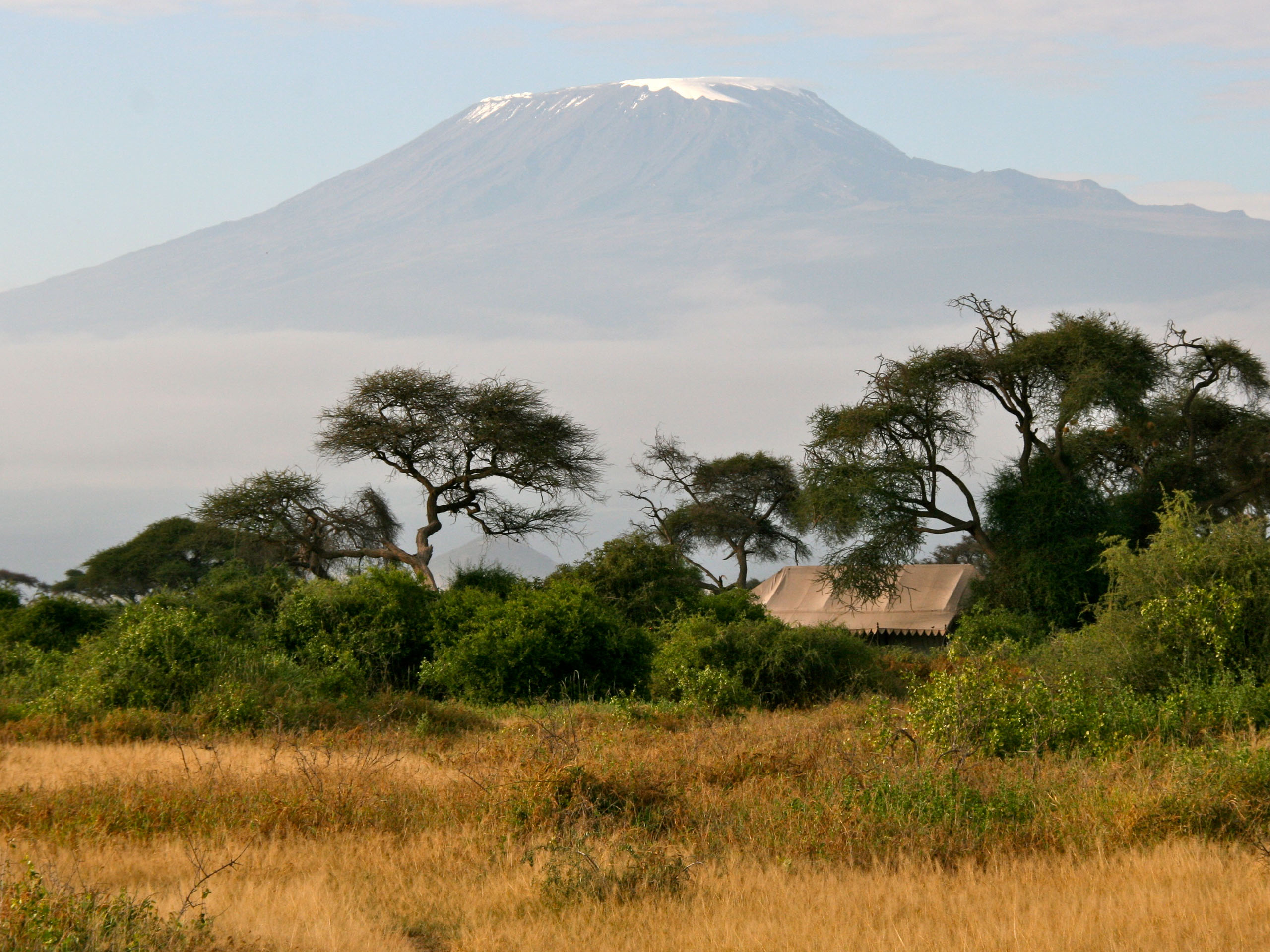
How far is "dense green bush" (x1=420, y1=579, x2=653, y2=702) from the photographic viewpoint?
20375 millimetres

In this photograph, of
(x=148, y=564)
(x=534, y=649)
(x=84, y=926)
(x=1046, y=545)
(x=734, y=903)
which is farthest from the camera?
(x=148, y=564)

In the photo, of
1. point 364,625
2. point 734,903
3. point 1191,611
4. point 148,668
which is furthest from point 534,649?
point 734,903

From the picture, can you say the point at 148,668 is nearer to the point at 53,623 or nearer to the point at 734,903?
the point at 53,623

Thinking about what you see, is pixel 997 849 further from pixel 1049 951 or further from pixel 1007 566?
pixel 1007 566

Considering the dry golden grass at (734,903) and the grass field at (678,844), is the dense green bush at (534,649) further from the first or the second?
the dry golden grass at (734,903)

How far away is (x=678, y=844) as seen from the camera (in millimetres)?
8805

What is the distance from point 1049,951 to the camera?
251 inches

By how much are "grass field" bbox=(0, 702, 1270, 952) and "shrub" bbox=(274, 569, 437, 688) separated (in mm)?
8493

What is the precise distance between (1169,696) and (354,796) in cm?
937

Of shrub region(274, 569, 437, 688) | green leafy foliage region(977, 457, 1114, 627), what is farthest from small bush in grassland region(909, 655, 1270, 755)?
green leafy foliage region(977, 457, 1114, 627)

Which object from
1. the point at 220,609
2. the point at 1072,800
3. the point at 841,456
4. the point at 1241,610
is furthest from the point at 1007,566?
the point at 1072,800

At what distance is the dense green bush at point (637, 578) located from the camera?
26859 millimetres

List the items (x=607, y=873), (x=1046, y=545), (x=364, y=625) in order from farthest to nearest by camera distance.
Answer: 1. (x=1046, y=545)
2. (x=364, y=625)
3. (x=607, y=873)

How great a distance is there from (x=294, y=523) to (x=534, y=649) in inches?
883
